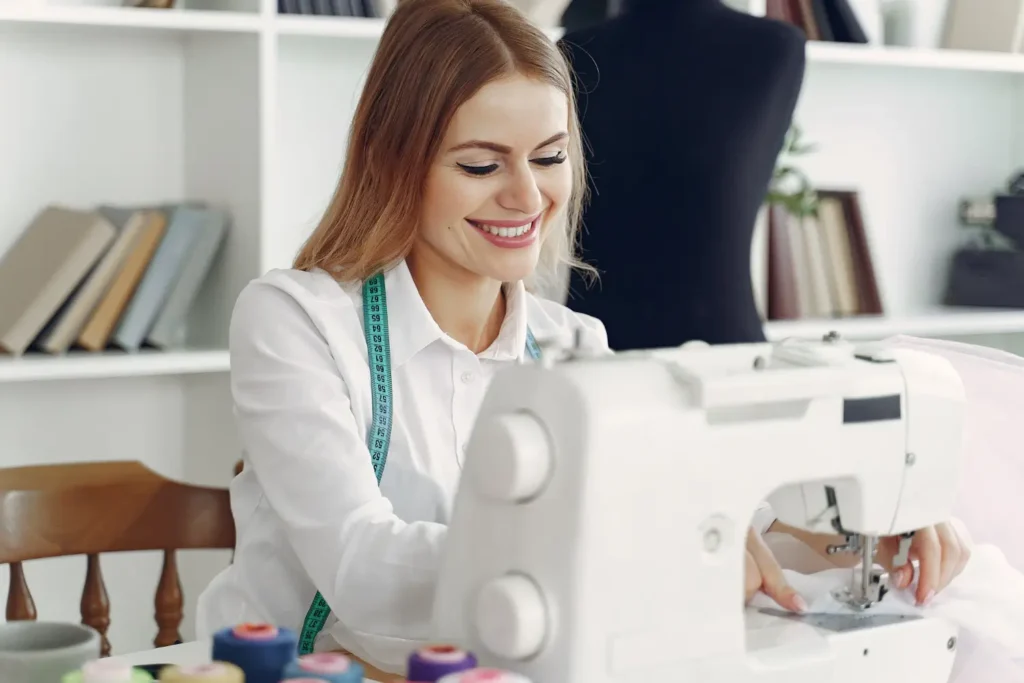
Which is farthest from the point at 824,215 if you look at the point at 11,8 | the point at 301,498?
the point at 301,498

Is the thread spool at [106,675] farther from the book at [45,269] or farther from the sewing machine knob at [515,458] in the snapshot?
the book at [45,269]

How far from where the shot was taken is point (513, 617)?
102cm

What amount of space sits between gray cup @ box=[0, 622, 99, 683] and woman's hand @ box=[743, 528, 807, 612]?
0.56m

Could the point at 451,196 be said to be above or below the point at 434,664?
above

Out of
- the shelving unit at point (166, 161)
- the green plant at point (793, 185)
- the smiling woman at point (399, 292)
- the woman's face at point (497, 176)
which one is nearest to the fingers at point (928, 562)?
the smiling woman at point (399, 292)

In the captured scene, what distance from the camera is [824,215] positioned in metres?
3.40

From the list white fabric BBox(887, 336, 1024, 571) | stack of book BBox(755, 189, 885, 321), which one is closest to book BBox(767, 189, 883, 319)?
stack of book BBox(755, 189, 885, 321)

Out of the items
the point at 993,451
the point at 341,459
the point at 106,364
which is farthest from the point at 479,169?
the point at 106,364

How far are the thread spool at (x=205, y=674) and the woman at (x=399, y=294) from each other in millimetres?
428

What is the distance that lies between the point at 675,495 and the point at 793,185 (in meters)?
2.54

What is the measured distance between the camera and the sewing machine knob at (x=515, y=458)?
1.02 m

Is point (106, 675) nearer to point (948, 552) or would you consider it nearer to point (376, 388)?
point (376, 388)

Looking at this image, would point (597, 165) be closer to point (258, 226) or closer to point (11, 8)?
point (258, 226)

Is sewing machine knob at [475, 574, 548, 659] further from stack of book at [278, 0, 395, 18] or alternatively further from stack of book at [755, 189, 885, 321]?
stack of book at [755, 189, 885, 321]
